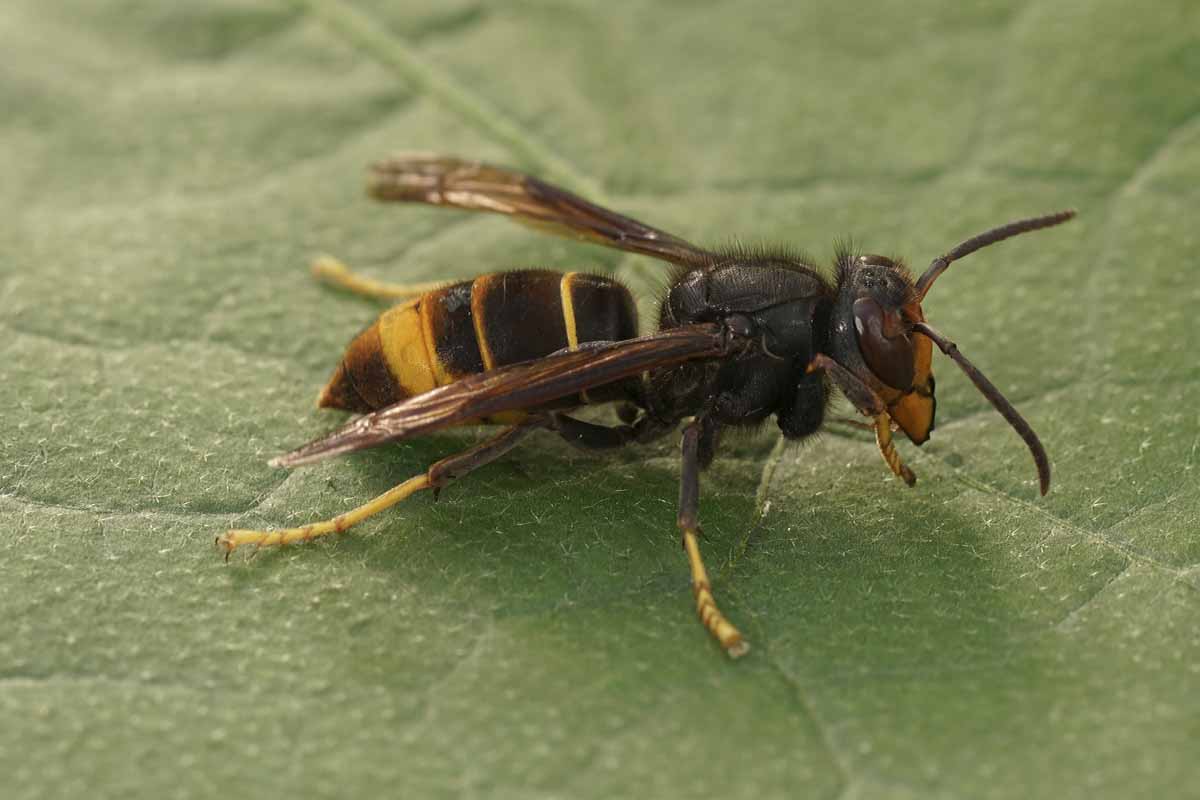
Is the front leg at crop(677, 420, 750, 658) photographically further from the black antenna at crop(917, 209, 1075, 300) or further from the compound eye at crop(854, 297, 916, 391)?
the black antenna at crop(917, 209, 1075, 300)

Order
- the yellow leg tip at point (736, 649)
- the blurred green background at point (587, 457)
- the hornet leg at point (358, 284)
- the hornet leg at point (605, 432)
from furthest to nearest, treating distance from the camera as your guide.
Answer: the hornet leg at point (358, 284), the hornet leg at point (605, 432), the yellow leg tip at point (736, 649), the blurred green background at point (587, 457)

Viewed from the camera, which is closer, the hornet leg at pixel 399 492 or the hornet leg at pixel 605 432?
the hornet leg at pixel 399 492

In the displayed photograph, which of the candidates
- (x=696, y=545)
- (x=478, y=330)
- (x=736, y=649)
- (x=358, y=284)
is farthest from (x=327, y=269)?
(x=736, y=649)

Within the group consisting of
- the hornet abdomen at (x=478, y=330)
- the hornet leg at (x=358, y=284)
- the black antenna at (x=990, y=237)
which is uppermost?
the black antenna at (x=990, y=237)

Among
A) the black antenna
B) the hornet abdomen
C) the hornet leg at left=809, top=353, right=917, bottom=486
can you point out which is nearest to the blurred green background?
the hornet leg at left=809, top=353, right=917, bottom=486

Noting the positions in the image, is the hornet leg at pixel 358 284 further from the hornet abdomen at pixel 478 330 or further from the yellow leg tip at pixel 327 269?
the hornet abdomen at pixel 478 330

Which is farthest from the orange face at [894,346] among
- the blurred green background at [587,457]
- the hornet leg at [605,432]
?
the hornet leg at [605,432]

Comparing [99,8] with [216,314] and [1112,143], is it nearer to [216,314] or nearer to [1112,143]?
[216,314]
